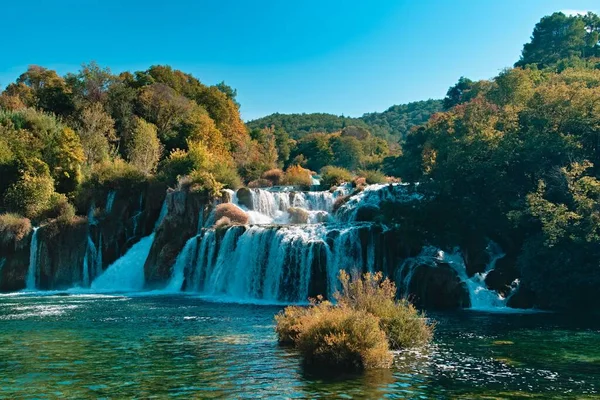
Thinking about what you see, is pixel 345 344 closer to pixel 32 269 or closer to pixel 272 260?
pixel 272 260

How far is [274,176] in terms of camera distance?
2074 inches

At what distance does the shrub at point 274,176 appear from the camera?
51.8 meters

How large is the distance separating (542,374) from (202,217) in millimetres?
28027

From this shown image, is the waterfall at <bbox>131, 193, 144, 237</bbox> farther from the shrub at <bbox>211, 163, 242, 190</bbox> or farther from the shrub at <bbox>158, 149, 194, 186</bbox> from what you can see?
the shrub at <bbox>211, 163, 242, 190</bbox>

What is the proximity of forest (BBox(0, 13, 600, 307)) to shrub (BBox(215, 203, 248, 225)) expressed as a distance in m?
1.74

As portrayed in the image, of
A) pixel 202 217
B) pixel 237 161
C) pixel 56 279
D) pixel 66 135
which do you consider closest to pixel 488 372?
pixel 202 217

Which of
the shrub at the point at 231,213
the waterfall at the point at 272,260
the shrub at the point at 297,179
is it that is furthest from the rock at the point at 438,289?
the shrub at the point at 297,179

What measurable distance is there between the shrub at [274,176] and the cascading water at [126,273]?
47.1ft

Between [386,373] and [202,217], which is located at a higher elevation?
[202,217]

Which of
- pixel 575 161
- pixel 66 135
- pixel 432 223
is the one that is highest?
pixel 66 135

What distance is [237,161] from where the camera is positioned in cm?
5866

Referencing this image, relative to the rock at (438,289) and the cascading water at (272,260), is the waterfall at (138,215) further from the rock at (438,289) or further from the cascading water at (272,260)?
the rock at (438,289)

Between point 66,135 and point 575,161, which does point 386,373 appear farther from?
point 66,135

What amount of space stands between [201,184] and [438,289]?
18445 mm
